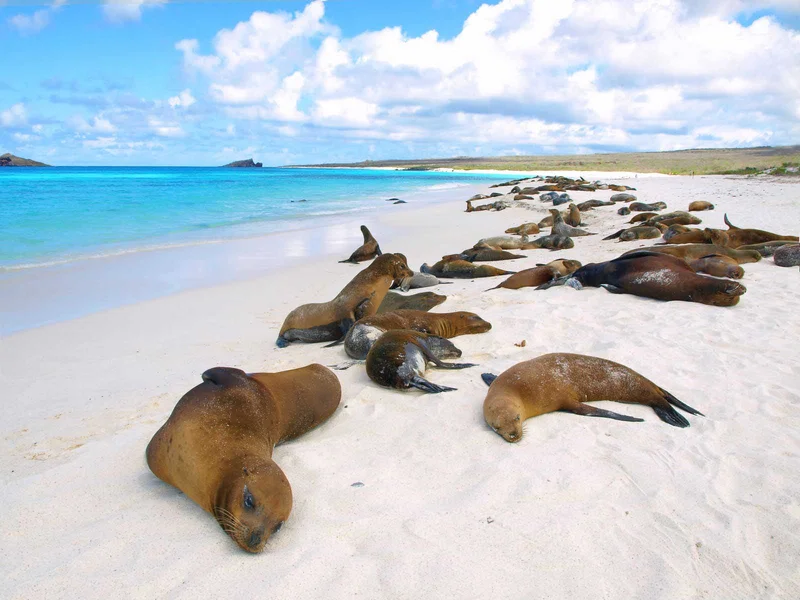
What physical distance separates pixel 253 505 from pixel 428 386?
207 cm

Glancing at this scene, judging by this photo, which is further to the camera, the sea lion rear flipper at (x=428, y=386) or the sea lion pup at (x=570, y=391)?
the sea lion rear flipper at (x=428, y=386)

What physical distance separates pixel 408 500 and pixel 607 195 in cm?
2462

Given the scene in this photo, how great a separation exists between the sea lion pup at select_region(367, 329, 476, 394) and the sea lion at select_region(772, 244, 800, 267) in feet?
21.8

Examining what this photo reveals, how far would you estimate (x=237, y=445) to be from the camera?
10.0ft

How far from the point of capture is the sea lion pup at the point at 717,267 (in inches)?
305

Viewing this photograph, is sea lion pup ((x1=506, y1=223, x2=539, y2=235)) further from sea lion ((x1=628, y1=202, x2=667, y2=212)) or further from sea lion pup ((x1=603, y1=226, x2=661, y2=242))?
sea lion ((x1=628, y1=202, x2=667, y2=212))

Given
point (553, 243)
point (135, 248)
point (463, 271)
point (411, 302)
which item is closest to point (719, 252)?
point (553, 243)

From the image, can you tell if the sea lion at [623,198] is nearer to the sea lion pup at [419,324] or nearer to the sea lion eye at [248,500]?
the sea lion pup at [419,324]

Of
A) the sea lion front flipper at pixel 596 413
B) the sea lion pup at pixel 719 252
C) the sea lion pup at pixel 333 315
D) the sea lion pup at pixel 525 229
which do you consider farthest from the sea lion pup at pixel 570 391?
the sea lion pup at pixel 525 229

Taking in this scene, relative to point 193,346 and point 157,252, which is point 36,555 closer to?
point 193,346

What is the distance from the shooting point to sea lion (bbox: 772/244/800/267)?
851 centimetres

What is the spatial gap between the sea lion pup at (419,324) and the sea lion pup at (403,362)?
23.3 inches


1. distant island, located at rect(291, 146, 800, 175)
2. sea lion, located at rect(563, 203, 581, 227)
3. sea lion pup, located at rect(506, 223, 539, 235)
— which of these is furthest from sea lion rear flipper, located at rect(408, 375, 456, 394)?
distant island, located at rect(291, 146, 800, 175)

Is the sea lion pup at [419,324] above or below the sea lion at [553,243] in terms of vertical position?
above
